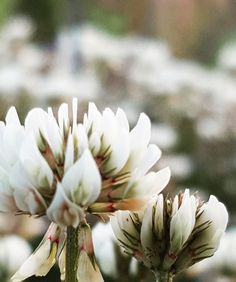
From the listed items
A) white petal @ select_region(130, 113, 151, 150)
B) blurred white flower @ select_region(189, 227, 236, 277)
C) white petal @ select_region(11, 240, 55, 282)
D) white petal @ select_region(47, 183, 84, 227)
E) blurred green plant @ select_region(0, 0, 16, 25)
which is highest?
blurred green plant @ select_region(0, 0, 16, 25)

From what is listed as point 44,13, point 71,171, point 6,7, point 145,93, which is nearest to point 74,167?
point 71,171

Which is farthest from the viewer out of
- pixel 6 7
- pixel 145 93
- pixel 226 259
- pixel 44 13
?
pixel 44 13

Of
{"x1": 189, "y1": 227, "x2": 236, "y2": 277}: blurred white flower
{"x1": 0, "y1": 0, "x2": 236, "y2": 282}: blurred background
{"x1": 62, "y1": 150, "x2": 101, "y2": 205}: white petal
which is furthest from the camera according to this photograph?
{"x1": 0, "y1": 0, "x2": 236, "y2": 282}: blurred background

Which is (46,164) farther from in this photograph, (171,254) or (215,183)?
(215,183)

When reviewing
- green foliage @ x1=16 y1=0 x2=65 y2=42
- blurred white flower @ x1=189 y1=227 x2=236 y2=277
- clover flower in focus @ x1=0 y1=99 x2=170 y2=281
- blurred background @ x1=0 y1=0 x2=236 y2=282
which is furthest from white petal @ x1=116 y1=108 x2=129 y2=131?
green foliage @ x1=16 y1=0 x2=65 y2=42

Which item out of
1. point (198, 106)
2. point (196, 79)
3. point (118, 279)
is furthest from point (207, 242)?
point (196, 79)

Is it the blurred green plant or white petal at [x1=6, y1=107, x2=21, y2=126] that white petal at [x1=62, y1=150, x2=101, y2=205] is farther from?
the blurred green plant

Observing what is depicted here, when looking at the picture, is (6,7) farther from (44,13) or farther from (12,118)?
(12,118)

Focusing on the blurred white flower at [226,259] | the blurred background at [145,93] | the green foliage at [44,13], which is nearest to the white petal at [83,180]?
the blurred white flower at [226,259]
